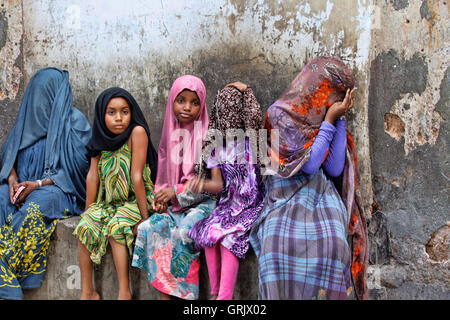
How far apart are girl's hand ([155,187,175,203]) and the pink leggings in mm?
441

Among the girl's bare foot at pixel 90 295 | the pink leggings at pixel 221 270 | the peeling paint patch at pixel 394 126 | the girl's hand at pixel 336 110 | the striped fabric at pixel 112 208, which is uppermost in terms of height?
the girl's hand at pixel 336 110

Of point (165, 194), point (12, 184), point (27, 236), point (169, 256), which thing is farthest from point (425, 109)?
point (12, 184)

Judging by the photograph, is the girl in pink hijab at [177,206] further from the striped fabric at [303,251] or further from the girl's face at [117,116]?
the striped fabric at [303,251]

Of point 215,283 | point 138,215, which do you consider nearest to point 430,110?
point 215,283

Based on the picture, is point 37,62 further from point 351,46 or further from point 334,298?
point 334,298

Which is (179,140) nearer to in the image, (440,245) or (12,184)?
(12,184)

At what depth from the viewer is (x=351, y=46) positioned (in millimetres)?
3303

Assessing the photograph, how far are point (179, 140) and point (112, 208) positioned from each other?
60cm

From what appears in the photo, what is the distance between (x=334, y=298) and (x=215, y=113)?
4.16ft

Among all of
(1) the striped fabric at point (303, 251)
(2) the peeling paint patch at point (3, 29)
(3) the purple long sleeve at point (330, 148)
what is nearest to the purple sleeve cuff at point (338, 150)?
(3) the purple long sleeve at point (330, 148)

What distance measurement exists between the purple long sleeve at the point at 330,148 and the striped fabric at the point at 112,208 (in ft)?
3.55

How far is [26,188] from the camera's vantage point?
332 cm

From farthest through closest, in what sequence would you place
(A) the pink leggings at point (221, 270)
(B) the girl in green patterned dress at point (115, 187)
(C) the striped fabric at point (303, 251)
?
(B) the girl in green patterned dress at point (115, 187)
(A) the pink leggings at point (221, 270)
(C) the striped fabric at point (303, 251)

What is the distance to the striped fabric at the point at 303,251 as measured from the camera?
2.54m
